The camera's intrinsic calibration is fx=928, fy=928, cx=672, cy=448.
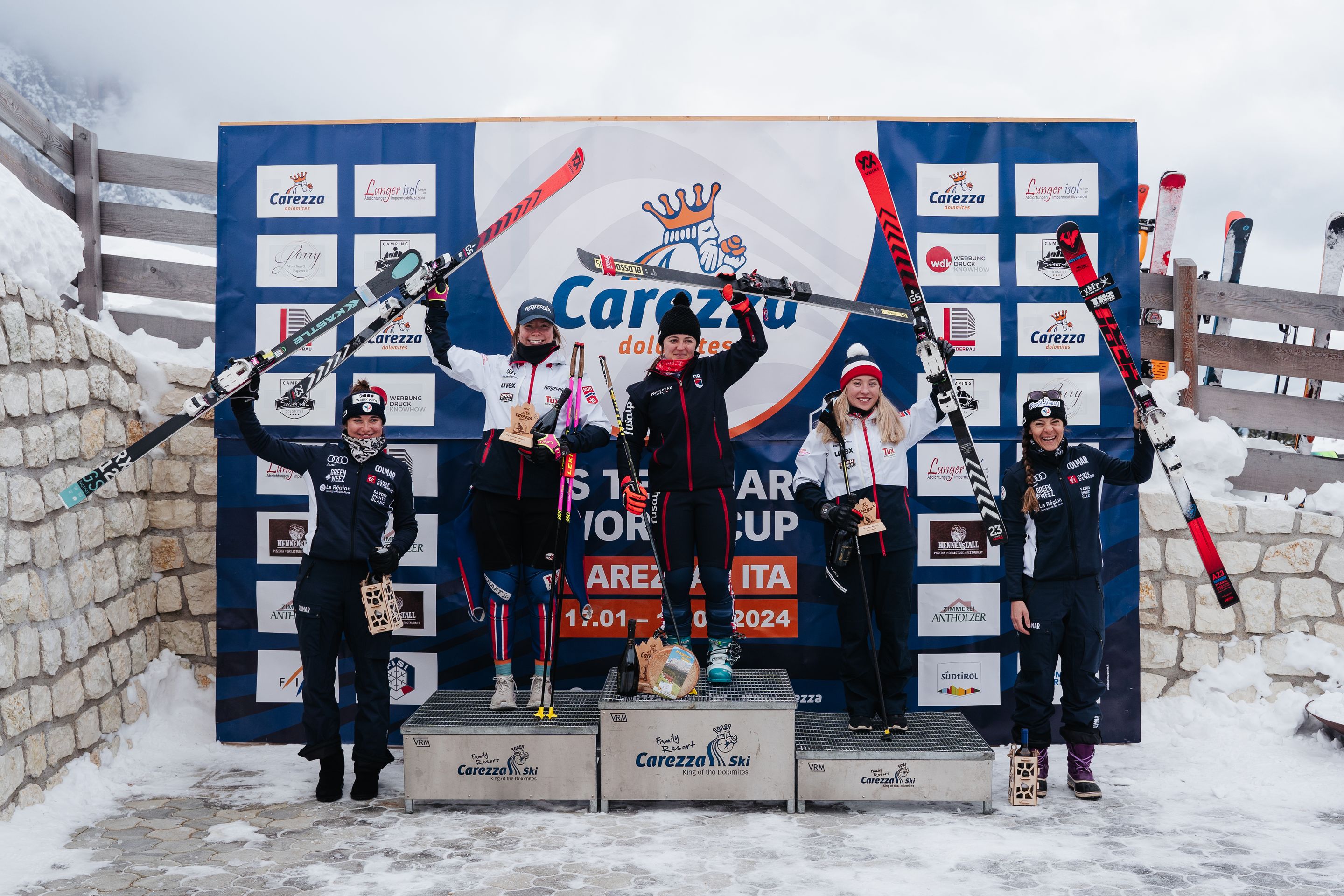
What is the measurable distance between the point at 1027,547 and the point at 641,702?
1735 millimetres

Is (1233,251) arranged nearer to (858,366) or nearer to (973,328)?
(973,328)

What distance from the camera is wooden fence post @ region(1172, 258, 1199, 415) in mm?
5129

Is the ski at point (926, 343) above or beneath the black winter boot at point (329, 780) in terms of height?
above

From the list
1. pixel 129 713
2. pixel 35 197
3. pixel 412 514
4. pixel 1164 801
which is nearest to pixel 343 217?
pixel 35 197

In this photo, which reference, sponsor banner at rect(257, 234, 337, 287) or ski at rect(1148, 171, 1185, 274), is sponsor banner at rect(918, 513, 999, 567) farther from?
sponsor banner at rect(257, 234, 337, 287)

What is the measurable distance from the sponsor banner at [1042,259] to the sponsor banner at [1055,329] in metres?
0.11

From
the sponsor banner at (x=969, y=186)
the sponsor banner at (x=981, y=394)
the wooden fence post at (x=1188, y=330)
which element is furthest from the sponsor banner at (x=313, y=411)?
the wooden fence post at (x=1188, y=330)

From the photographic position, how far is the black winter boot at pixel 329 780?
385 centimetres

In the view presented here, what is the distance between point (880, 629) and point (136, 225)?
14.6ft

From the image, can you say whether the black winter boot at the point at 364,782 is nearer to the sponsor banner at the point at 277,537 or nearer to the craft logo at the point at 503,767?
the craft logo at the point at 503,767

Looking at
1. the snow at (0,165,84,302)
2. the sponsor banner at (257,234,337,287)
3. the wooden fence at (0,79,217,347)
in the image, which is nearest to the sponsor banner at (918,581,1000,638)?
the sponsor banner at (257,234,337,287)

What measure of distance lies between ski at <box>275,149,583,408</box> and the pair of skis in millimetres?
516

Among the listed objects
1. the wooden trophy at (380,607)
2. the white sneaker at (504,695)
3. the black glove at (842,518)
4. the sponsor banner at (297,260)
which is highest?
the sponsor banner at (297,260)

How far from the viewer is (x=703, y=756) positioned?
147 inches
